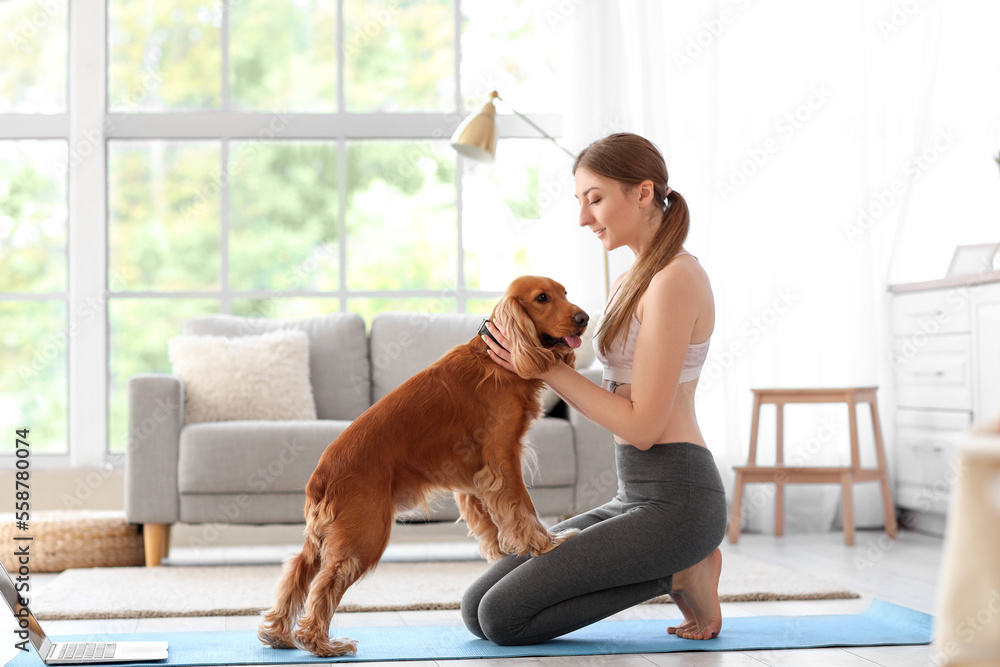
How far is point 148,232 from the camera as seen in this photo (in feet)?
14.2

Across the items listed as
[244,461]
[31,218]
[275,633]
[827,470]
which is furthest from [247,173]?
[275,633]

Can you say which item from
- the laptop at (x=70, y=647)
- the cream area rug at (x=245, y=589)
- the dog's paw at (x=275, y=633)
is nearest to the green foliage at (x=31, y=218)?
the cream area rug at (x=245, y=589)

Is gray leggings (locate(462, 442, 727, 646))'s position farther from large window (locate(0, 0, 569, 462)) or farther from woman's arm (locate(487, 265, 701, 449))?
large window (locate(0, 0, 569, 462))

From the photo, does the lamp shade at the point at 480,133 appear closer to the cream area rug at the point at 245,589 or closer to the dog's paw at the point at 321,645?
the cream area rug at the point at 245,589

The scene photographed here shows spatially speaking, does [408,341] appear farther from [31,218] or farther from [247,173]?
[31,218]

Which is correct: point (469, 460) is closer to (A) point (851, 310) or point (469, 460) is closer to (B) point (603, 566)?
(B) point (603, 566)

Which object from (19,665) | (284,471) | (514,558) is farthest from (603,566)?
(284,471)

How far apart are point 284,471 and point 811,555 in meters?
1.87

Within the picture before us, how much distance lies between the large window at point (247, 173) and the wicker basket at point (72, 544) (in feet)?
3.82

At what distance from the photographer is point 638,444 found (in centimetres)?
184

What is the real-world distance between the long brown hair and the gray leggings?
278mm

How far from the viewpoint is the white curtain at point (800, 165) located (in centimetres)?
405

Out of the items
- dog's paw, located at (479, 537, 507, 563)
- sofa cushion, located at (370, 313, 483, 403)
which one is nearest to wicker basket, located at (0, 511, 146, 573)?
sofa cushion, located at (370, 313, 483, 403)

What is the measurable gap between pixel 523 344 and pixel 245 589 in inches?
52.1
